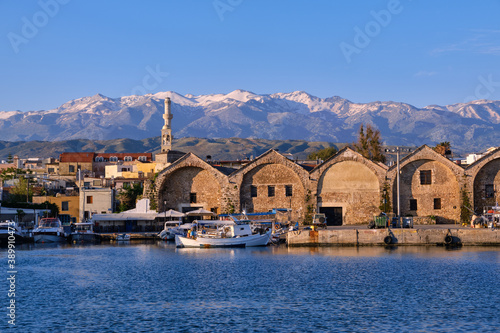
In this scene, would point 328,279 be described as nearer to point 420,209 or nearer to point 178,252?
point 178,252

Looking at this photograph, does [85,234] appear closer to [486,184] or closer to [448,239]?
[448,239]

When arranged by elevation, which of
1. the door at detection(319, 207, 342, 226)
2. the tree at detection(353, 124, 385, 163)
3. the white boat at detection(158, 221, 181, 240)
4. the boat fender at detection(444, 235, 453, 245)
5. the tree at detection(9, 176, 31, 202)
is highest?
the tree at detection(353, 124, 385, 163)

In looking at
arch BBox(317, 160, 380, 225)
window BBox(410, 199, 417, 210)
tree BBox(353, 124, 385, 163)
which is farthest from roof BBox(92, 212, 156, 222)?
tree BBox(353, 124, 385, 163)

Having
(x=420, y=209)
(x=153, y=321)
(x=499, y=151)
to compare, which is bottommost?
(x=153, y=321)

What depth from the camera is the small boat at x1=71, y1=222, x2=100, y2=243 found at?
279 feet

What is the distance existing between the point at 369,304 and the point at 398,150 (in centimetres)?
4182

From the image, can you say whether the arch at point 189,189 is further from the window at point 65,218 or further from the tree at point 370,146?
the tree at point 370,146

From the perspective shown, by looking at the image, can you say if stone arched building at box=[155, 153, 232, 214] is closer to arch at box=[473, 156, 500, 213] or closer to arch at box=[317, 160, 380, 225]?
arch at box=[317, 160, 380, 225]

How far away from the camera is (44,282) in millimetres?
50000

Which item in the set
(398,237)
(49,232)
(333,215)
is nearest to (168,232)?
(49,232)

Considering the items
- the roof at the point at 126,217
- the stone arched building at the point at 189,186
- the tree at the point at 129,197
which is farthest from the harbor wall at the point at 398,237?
the tree at the point at 129,197

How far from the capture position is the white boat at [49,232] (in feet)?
271

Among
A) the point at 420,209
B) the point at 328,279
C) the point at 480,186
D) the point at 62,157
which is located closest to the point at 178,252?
the point at 328,279

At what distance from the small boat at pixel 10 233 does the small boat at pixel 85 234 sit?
18.1 ft
